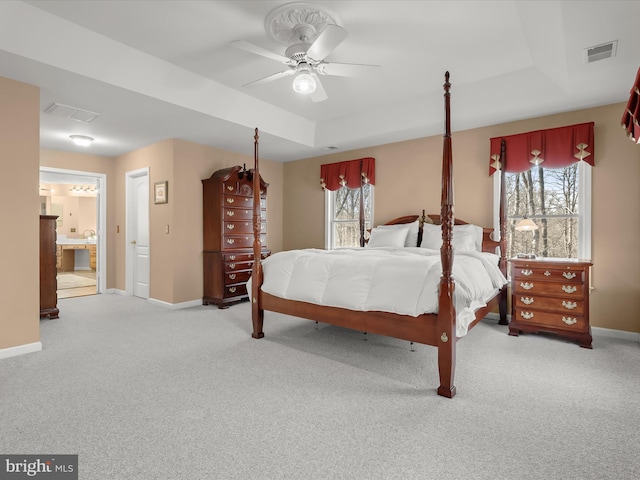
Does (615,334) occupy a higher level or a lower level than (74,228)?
lower

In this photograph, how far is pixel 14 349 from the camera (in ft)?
9.96

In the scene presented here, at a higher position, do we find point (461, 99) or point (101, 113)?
point (461, 99)

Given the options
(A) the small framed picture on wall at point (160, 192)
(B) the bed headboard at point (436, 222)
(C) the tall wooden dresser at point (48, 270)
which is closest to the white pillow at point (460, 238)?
(B) the bed headboard at point (436, 222)

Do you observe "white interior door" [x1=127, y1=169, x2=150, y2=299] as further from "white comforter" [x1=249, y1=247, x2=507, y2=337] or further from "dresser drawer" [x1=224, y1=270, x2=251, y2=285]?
"white comforter" [x1=249, y1=247, x2=507, y2=337]

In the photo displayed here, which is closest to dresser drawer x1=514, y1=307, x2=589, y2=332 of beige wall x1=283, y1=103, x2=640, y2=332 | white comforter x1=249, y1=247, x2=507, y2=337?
white comforter x1=249, y1=247, x2=507, y2=337

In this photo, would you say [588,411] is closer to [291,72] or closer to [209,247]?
[291,72]

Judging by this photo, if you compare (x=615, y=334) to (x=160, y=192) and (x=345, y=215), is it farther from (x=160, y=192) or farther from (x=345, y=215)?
(x=160, y=192)

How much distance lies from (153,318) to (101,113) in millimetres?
2569

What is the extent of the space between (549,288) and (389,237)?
6.42 ft

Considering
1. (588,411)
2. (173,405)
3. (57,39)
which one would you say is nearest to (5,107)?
(57,39)

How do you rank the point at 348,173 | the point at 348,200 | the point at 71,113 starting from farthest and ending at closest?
1. the point at 348,200
2. the point at 348,173
3. the point at 71,113

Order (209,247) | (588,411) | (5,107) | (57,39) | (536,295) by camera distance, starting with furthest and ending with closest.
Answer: (209,247)
(536,295)
(5,107)
(57,39)
(588,411)

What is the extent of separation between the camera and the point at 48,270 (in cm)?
438

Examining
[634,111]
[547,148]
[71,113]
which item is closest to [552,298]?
[547,148]
